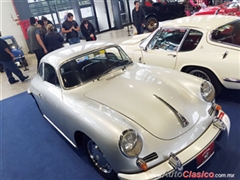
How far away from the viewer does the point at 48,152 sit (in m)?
2.87

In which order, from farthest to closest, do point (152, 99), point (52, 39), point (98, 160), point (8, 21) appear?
point (8, 21) < point (52, 39) < point (98, 160) < point (152, 99)

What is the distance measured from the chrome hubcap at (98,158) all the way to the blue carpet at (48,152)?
0.16 metres

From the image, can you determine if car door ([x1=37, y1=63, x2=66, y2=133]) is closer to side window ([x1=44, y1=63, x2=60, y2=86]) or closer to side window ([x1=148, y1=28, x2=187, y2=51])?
side window ([x1=44, y1=63, x2=60, y2=86])

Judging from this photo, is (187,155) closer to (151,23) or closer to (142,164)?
(142,164)

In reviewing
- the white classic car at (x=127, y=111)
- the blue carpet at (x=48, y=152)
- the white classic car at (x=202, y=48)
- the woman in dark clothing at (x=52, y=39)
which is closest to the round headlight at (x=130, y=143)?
the white classic car at (x=127, y=111)

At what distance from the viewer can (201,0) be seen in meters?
10.6

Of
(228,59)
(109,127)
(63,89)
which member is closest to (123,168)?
(109,127)

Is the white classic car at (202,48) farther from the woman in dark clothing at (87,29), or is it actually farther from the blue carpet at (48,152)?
the woman in dark clothing at (87,29)

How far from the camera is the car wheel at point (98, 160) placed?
2.11 metres

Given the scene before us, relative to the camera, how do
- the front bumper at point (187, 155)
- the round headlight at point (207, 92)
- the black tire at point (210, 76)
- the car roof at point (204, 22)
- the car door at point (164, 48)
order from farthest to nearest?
the car door at point (164, 48) < the car roof at point (204, 22) < the black tire at point (210, 76) < the round headlight at point (207, 92) < the front bumper at point (187, 155)

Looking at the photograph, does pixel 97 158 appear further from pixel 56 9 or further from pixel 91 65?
pixel 56 9

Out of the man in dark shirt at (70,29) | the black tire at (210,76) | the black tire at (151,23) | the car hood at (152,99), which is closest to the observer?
the car hood at (152,99)

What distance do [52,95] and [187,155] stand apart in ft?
5.87

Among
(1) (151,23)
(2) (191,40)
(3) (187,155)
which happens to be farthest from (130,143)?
(1) (151,23)
